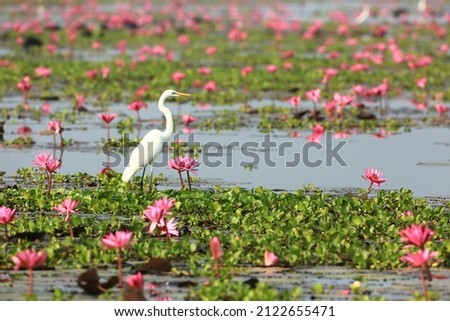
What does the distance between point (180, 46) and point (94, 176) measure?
16.9 meters

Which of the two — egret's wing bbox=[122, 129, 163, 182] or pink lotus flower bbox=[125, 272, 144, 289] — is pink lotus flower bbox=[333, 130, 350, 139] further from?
pink lotus flower bbox=[125, 272, 144, 289]

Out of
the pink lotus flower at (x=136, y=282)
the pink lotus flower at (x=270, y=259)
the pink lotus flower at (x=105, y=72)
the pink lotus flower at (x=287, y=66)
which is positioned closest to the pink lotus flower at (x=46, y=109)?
the pink lotus flower at (x=105, y=72)

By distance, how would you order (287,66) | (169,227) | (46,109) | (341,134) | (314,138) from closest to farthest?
(169,227) → (314,138) → (341,134) → (46,109) → (287,66)

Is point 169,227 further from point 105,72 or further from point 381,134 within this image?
point 105,72

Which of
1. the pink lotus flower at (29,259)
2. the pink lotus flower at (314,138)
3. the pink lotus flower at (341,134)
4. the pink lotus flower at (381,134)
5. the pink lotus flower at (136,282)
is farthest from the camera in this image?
the pink lotus flower at (381,134)

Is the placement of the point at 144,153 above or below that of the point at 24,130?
below

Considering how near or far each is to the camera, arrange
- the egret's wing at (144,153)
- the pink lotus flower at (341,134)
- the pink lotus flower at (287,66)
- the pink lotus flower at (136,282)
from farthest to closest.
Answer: the pink lotus flower at (287,66) < the pink lotus flower at (341,134) < the egret's wing at (144,153) < the pink lotus flower at (136,282)

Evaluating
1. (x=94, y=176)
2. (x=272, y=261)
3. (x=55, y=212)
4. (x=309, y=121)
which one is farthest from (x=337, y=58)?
(x=272, y=261)

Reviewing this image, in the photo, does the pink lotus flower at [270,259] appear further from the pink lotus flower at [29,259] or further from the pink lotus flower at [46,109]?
the pink lotus flower at [46,109]

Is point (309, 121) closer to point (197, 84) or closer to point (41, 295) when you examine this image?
point (197, 84)

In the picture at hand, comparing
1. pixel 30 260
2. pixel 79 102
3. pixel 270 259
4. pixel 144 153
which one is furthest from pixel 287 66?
pixel 30 260

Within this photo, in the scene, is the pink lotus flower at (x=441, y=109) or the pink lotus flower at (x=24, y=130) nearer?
the pink lotus flower at (x=24, y=130)

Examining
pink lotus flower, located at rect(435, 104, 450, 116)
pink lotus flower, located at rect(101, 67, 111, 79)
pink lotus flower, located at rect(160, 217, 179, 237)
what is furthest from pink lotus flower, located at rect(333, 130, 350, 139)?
pink lotus flower, located at rect(160, 217, 179, 237)
